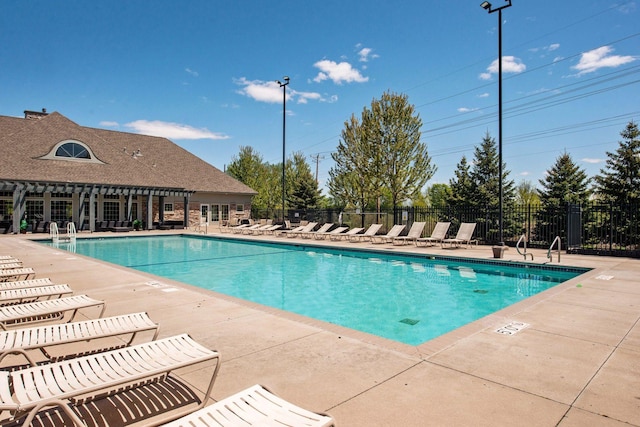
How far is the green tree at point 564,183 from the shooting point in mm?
23016

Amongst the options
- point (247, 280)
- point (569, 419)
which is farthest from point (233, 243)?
point (569, 419)

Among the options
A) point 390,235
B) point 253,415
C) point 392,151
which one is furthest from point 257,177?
point 253,415


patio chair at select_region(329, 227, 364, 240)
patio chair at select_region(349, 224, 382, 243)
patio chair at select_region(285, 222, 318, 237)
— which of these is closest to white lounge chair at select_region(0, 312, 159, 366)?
patio chair at select_region(349, 224, 382, 243)

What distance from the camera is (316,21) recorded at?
20.7 metres

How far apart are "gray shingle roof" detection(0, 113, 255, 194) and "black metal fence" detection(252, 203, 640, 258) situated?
1015cm

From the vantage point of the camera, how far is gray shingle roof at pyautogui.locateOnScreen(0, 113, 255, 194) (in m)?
23.7

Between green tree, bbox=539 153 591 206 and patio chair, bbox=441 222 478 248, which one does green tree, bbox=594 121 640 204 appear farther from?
patio chair, bbox=441 222 478 248

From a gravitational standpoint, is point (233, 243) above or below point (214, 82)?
below

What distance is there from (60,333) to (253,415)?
7.37 ft

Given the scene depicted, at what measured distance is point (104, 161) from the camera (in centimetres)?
2730

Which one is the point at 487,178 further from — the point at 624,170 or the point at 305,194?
the point at 305,194

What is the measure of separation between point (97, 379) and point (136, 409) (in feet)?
1.82

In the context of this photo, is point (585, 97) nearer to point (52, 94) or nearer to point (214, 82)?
point (214, 82)

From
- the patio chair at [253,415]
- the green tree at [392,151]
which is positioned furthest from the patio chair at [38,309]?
the green tree at [392,151]
